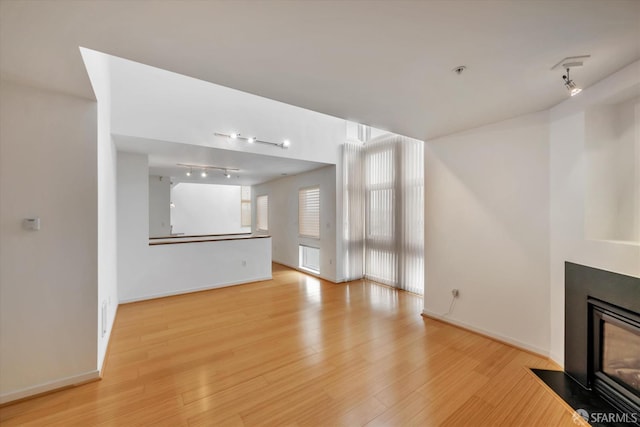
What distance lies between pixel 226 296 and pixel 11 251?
2806 millimetres

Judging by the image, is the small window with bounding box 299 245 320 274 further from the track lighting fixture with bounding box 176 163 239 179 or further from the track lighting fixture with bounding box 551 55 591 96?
the track lighting fixture with bounding box 551 55 591 96

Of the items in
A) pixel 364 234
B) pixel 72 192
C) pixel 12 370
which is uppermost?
pixel 72 192

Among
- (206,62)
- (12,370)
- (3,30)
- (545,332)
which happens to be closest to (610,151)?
(545,332)

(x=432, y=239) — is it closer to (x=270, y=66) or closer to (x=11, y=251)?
(x=270, y=66)

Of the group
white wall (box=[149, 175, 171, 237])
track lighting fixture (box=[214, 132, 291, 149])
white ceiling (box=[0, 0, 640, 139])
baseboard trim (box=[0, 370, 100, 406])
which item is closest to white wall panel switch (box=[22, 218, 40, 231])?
white ceiling (box=[0, 0, 640, 139])

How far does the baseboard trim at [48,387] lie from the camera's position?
1.82 metres

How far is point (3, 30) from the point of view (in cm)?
129

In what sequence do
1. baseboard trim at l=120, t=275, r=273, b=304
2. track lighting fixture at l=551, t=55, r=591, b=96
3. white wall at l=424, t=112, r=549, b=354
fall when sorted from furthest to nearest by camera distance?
baseboard trim at l=120, t=275, r=273, b=304 → white wall at l=424, t=112, r=549, b=354 → track lighting fixture at l=551, t=55, r=591, b=96

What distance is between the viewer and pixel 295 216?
249 inches

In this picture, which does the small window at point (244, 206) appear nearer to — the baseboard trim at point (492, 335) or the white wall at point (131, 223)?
the white wall at point (131, 223)

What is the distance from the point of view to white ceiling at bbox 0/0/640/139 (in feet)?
3.95

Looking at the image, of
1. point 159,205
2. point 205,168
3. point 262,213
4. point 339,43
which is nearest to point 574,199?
point 339,43

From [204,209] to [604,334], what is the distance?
10487 millimetres

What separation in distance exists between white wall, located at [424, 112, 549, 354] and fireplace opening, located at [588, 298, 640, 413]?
468 millimetres
